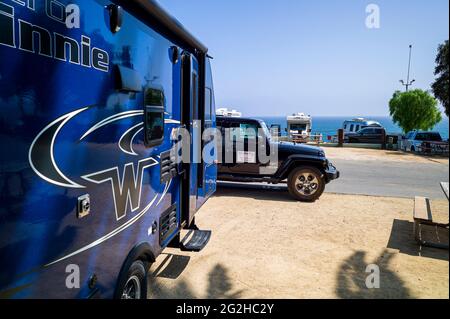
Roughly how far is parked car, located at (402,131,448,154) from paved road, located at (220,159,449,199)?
4189mm

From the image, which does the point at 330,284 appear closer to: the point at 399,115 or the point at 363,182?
the point at 363,182

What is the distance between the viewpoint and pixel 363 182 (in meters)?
10.9

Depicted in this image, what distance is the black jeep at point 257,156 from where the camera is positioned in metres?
8.21

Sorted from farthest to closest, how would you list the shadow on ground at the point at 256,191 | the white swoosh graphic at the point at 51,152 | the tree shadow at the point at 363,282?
1. the shadow on ground at the point at 256,191
2. the tree shadow at the point at 363,282
3. the white swoosh graphic at the point at 51,152

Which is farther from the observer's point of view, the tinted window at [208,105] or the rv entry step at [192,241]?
the tinted window at [208,105]

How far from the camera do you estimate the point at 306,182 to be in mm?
8172

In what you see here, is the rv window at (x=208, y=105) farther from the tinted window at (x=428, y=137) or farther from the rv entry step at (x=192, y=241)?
the tinted window at (x=428, y=137)

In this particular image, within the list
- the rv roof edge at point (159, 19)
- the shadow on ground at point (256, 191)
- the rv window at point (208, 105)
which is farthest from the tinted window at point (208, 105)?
the shadow on ground at point (256, 191)

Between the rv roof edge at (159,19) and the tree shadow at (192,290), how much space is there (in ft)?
8.99

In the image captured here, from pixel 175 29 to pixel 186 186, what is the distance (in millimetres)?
1886

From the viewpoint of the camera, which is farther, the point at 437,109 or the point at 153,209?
the point at 437,109

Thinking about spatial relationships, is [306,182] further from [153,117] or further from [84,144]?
[84,144]

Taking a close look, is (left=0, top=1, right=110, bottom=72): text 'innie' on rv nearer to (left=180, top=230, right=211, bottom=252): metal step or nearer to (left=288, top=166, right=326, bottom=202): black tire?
(left=180, top=230, right=211, bottom=252): metal step
